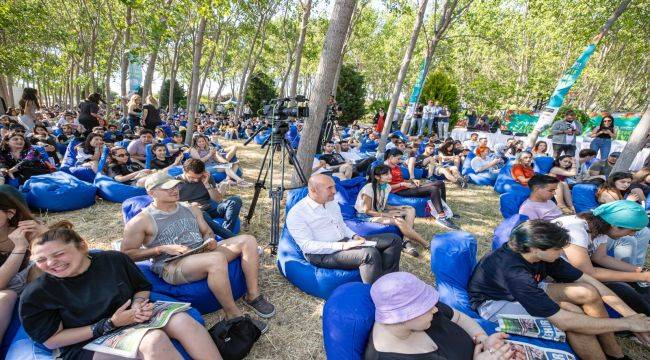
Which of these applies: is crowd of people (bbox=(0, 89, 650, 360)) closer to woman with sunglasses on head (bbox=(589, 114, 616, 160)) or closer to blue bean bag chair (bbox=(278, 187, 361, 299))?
blue bean bag chair (bbox=(278, 187, 361, 299))

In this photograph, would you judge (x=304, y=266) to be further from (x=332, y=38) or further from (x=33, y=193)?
(x=33, y=193)

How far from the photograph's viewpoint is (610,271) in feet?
8.88

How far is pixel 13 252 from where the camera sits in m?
2.06

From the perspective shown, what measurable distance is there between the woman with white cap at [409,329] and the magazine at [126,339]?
1.25 meters

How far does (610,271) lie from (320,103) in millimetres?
3459

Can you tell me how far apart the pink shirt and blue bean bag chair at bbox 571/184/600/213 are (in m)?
2.02

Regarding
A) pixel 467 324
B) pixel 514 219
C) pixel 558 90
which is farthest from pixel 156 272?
pixel 558 90

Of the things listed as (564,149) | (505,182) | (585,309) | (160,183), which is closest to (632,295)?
(585,309)

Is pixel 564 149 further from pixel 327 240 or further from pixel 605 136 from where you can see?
pixel 327 240

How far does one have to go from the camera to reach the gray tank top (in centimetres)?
262

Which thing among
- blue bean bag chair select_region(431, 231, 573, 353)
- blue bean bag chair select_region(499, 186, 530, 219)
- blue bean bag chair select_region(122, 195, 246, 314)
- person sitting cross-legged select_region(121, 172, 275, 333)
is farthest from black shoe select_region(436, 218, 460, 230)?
blue bean bag chair select_region(122, 195, 246, 314)

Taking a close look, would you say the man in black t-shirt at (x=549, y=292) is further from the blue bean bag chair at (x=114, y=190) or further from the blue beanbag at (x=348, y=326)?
the blue bean bag chair at (x=114, y=190)

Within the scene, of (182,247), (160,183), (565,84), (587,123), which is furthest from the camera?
(587,123)

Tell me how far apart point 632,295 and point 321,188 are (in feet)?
9.02
